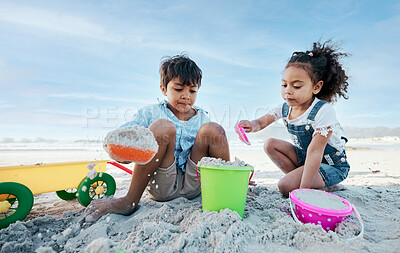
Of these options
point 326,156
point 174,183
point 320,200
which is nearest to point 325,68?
point 326,156

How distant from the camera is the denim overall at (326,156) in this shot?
75.9 inches

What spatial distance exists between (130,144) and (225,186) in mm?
570

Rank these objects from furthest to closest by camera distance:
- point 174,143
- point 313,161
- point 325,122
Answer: point 325,122 < point 313,161 < point 174,143

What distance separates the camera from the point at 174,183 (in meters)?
1.70

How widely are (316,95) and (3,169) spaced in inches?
98.2

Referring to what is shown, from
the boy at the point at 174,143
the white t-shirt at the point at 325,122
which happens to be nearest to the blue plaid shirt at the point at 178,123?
the boy at the point at 174,143

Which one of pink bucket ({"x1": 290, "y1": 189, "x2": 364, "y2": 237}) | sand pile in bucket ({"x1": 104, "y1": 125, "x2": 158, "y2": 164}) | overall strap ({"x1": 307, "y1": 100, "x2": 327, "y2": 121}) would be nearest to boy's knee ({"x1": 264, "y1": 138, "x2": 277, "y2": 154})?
overall strap ({"x1": 307, "y1": 100, "x2": 327, "y2": 121})

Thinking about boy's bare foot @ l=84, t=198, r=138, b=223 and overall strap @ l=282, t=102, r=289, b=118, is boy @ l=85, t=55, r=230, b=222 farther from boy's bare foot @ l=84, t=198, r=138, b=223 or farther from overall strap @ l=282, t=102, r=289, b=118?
overall strap @ l=282, t=102, r=289, b=118

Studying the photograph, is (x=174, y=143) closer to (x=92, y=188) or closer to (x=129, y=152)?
(x=129, y=152)

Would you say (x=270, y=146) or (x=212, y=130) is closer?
(x=212, y=130)

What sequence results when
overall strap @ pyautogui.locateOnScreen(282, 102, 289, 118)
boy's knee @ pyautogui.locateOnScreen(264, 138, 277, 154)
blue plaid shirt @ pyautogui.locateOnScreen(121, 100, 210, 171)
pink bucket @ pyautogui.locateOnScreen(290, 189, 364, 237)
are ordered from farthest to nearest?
boy's knee @ pyautogui.locateOnScreen(264, 138, 277, 154)
overall strap @ pyautogui.locateOnScreen(282, 102, 289, 118)
blue plaid shirt @ pyautogui.locateOnScreen(121, 100, 210, 171)
pink bucket @ pyautogui.locateOnScreen(290, 189, 364, 237)

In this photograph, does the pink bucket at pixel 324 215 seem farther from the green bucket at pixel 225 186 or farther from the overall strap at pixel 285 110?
the overall strap at pixel 285 110

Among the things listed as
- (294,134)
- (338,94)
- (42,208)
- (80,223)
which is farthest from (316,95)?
(42,208)

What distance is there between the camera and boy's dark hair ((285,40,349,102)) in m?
1.90
